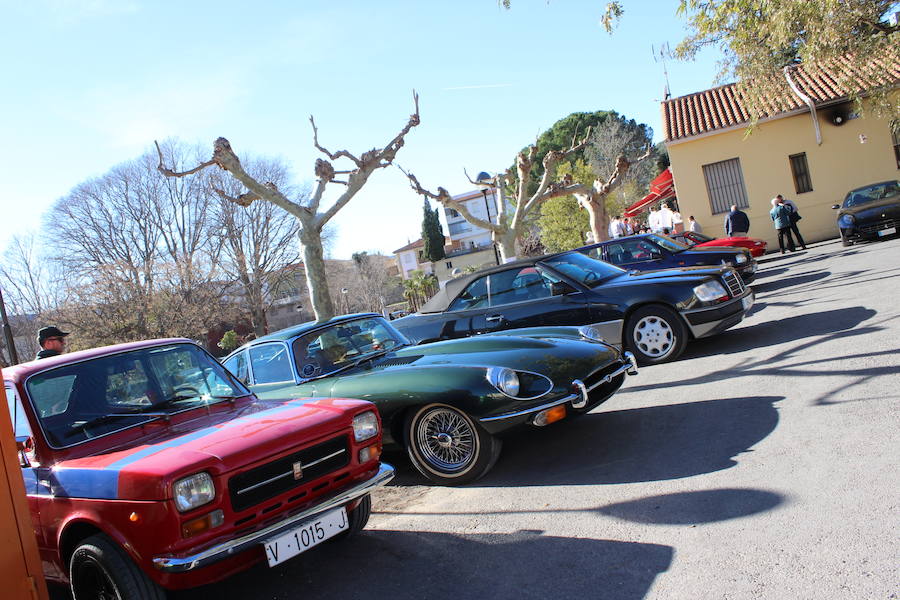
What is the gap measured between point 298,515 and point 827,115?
939 inches

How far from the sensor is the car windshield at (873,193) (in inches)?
645

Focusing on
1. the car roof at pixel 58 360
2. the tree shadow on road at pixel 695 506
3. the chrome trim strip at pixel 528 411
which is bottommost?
the tree shadow on road at pixel 695 506

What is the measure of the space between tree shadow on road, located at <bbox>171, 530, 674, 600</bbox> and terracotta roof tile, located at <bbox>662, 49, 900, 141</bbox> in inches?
716

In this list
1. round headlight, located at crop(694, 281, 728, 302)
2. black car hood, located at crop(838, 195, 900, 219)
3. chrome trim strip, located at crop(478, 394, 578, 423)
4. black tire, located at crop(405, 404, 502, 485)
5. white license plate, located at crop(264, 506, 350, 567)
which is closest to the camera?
→ white license plate, located at crop(264, 506, 350, 567)

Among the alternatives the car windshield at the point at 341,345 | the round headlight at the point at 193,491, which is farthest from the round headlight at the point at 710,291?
the round headlight at the point at 193,491

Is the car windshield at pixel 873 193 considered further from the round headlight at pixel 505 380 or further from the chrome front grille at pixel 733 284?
the round headlight at pixel 505 380

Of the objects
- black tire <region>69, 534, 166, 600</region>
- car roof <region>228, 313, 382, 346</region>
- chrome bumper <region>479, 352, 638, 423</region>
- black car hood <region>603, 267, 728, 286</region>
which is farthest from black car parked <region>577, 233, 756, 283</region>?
black tire <region>69, 534, 166, 600</region>

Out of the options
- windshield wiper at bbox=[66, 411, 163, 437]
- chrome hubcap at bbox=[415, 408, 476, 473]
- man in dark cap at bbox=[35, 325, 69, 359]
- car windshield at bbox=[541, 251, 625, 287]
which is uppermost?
man in dark cap at bbox=[35, 325, 69, 359]

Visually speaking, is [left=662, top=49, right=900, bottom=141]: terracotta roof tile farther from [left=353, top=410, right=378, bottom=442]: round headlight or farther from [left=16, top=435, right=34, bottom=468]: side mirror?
[left=16, top=435, right=34, bottom=468]: side mirror

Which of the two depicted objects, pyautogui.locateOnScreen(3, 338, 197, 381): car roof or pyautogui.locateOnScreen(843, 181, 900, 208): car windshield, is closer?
pyautogui.locateOnScreen(3, 338, 197, 381): car roof

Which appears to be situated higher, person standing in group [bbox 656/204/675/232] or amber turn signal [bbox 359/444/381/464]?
person standing in group [bbox 656/204/675/232]

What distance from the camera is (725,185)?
904 inches

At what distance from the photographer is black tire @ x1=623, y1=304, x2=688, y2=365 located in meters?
7.63

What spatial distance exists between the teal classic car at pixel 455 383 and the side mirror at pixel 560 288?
1.93 metres
